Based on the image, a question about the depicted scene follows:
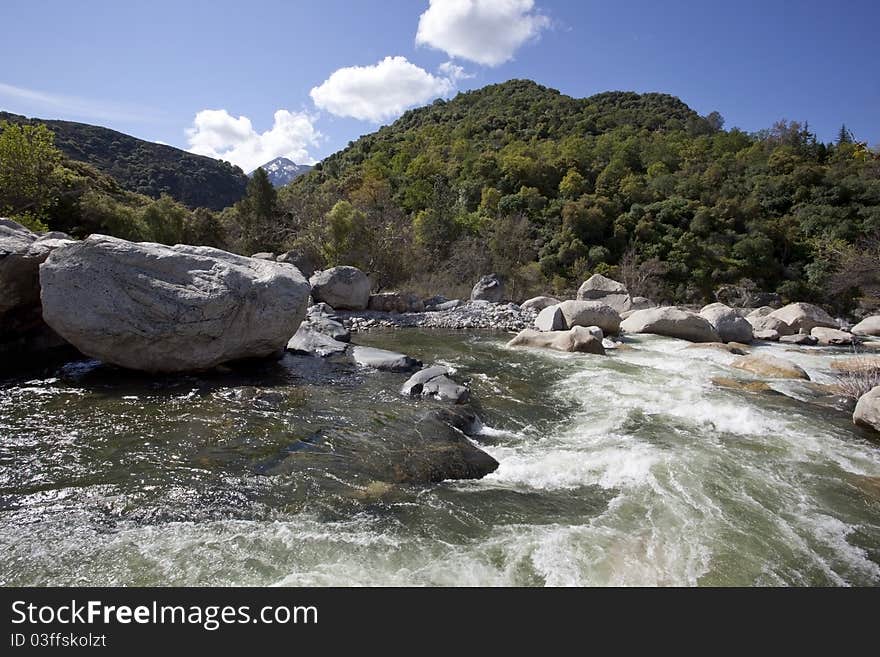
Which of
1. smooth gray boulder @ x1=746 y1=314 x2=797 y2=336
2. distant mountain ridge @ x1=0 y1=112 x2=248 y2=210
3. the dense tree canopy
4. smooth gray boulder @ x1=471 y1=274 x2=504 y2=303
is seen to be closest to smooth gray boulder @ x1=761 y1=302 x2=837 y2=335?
smooth gray boulder @ x1=746 y1=314 x2=797 y2=336

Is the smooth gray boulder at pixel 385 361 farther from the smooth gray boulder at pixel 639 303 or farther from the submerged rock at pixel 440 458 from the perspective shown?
the smooth gray boulder at pixel 639 303

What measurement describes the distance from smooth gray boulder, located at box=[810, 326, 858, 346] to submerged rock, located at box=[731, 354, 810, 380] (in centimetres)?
787

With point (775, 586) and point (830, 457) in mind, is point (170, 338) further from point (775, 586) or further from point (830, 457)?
point (830, 457)

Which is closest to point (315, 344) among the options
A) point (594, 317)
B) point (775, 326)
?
point (594, 317)

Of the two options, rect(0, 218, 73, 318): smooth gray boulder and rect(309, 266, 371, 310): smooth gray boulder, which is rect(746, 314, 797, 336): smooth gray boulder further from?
rect(0, 218, 73, 318): smooth gray boulder

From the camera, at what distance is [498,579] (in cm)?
368

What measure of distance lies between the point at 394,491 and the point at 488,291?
21828 mm

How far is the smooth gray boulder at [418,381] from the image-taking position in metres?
8.65

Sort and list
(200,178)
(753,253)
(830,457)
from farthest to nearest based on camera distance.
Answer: (200,178)
(753,253)
(830,457)

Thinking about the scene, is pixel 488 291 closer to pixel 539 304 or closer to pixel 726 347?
pixel 539 304

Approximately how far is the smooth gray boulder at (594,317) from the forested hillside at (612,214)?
502 inches

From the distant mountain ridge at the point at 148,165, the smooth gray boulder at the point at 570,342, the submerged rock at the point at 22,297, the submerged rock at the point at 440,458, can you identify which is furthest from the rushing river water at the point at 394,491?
the distant mountain ridge at the point at 148,165
